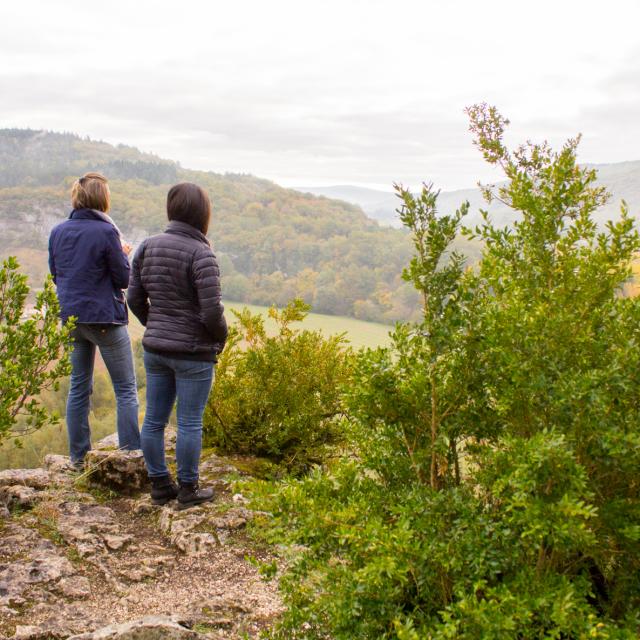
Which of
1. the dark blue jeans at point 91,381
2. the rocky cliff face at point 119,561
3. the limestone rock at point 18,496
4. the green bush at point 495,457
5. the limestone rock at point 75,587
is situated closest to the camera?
the green bush at point 495,457

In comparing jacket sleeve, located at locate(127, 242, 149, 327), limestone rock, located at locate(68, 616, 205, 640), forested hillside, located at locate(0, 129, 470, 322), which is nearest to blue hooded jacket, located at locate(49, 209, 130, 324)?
jacket sleeve, located at locate(127, 242, 149, 327)

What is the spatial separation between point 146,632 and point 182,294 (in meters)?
2.00

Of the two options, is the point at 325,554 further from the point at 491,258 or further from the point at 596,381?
the point at 491,258

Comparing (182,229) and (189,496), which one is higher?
(182,229)

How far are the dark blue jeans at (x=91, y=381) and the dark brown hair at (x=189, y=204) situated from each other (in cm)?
113

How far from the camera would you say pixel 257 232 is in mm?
83188

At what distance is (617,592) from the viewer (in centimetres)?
202

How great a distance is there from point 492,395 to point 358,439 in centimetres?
55

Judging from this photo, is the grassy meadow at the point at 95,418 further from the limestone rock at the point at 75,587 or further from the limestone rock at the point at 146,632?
the limestone rock at the point at 146,632

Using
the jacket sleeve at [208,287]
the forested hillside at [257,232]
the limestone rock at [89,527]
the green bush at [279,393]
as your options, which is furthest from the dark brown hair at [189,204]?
the forested hillside at [257,232]

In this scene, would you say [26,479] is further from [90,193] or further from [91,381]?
[90,193]

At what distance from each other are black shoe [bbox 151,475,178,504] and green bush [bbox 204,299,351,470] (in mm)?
820

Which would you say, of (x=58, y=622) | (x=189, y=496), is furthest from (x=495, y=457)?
(x=189, y=496)

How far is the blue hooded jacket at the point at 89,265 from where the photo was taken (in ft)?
14.3
